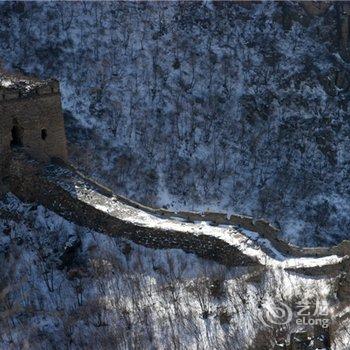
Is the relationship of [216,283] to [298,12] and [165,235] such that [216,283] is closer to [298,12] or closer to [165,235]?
[165,235]

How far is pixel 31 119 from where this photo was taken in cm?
2386

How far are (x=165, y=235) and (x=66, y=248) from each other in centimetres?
304

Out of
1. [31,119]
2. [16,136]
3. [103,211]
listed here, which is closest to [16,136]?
[16,136]

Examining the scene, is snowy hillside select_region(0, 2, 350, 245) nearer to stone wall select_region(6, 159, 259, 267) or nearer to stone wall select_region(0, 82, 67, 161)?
stone wall select_region(0, 82, 67, 161)

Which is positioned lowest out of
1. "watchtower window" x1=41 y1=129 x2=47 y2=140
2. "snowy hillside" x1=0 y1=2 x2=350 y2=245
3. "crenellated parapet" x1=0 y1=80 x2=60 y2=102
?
"snowy hillside" x1=0 y1=2 x2=350 y2=245

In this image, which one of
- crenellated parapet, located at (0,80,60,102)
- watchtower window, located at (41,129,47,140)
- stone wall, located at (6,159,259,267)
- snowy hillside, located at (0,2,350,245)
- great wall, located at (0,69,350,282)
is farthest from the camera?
snowy hillside, located at (0,2,350,245)

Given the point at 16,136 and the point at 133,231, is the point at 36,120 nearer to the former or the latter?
the point at 16,136

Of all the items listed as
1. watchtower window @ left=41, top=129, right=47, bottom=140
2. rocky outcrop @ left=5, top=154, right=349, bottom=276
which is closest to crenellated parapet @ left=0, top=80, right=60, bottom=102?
watchtower window @ left=41, top=129, right=47, bottom=140
